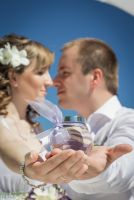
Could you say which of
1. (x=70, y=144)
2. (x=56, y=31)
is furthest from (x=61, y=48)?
(x=70, y=144)

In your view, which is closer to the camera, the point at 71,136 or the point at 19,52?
the point at 71,136

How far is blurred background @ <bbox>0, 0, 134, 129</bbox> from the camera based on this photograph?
1.15m

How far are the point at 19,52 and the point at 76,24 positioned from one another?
0.22 metres

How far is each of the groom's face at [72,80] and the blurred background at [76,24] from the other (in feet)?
0.09

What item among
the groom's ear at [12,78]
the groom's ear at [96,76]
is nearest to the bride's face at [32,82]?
the groom's ear at [12,78]

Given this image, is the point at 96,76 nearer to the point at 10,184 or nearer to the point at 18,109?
the point at 18,109

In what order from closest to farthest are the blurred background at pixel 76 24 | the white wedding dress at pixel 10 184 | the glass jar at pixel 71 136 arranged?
the glass jar at pixel 71 136
the white wedding dress at pixel 10 184
the blurred background at pixel 76 24

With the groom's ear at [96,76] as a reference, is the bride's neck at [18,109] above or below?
below

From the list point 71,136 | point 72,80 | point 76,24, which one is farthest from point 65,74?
point 71,136

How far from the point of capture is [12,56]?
3.54 feet

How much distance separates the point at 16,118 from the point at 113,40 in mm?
392

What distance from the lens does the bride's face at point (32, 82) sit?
1098 mm

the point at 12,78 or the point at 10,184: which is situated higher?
the point at 12,78

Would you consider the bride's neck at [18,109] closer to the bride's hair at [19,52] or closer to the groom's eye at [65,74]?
the bride's hair at [19,52]
